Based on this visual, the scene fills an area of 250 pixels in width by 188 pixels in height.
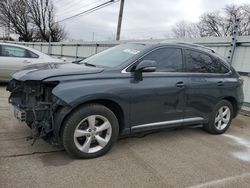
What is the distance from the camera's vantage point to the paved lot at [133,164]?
3312 millimetres

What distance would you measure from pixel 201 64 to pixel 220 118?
47.6 inches

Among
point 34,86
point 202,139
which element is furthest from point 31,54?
point 202,139

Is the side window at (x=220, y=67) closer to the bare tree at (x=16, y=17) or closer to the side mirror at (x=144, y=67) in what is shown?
the side mirror at (x=144, y=67)

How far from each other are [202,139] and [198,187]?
196 centimetres

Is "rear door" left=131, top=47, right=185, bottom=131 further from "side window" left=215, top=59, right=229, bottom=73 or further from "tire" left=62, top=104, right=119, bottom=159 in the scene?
"side window" left=215, top=59, right=229, bottom=73

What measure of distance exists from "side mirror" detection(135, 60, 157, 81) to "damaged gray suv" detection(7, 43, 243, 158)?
1cm

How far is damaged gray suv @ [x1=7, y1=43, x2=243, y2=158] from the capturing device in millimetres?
3643

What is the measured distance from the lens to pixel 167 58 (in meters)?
4.67

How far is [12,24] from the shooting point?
4888cm

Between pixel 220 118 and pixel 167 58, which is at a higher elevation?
pixel 167 58

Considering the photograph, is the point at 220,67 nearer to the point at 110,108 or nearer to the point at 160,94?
the point at 160,94

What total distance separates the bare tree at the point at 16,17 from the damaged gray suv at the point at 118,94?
157ft

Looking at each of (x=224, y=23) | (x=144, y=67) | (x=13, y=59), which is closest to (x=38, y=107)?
(x=144, y=67)

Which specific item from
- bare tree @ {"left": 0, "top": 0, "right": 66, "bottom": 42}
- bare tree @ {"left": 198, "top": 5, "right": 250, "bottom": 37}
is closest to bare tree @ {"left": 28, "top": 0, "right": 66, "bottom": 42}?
bare tree @ {"left": 0, "top": 0, "right": 66, "bottom": 42}
